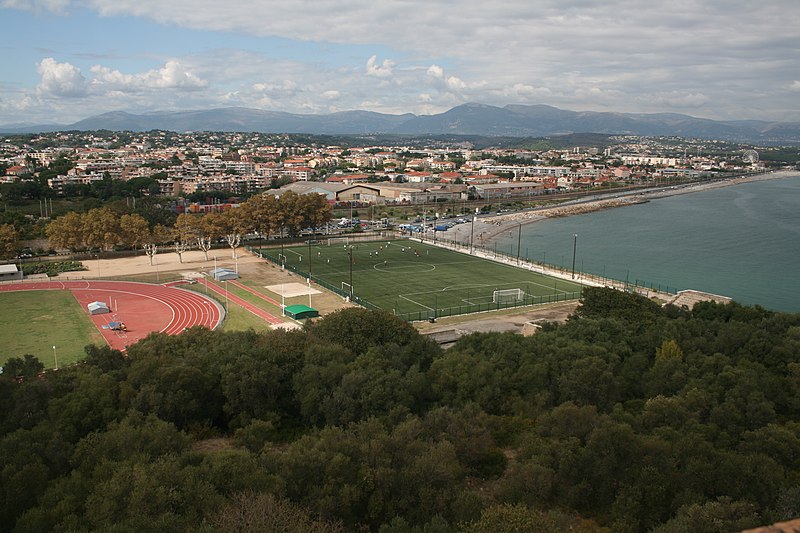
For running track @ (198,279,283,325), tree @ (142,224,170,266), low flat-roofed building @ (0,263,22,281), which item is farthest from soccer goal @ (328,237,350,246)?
low flat-roofed building @ (0,263,22,281)

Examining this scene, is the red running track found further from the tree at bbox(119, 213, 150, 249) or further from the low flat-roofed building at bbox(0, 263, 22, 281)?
the tree at bbox(119, 213, 150, 249)

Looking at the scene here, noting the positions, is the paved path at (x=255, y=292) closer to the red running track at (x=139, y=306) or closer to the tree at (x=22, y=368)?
the red running track at (x=139, y=306)

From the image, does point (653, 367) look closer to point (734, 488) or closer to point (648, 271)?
point (734, 488)

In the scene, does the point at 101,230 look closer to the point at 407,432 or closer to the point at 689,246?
the point at 407,432

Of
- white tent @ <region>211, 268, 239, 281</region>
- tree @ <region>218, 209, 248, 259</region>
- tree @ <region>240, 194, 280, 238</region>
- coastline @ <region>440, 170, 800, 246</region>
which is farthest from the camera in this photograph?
coastline @ <region>440, 170, 800, 246</region>

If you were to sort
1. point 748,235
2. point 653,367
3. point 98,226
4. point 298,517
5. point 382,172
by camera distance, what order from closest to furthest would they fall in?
point 298,517 < point 653,367 < point 98,226 < point 748,235 < point 382,172

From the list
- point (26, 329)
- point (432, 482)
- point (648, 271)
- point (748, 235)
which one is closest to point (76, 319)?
point (26, 329)
